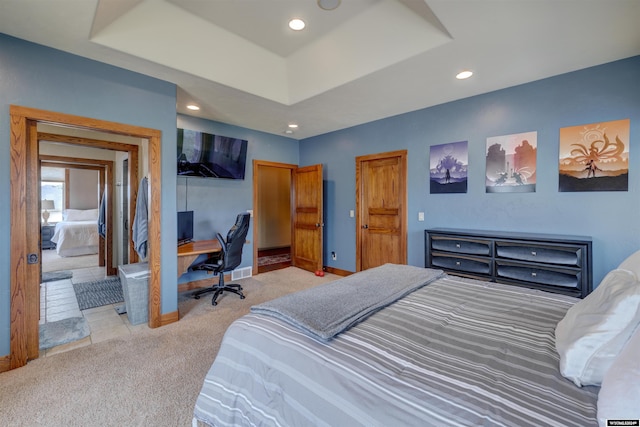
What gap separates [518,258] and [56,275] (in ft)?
22.6

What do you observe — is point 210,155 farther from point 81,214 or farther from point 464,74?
point 81,214

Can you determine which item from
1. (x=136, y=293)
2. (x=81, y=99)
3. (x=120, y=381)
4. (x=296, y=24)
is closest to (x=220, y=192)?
(x=136, y=293)

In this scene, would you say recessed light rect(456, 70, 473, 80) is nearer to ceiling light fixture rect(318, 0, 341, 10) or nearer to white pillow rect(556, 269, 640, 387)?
ceiling light fixture rect(318, 0, 341, 10)

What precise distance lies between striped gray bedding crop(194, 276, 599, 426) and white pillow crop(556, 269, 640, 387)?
0.05 metres

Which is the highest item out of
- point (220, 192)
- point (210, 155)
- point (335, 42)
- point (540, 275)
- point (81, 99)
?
point (335, 42)

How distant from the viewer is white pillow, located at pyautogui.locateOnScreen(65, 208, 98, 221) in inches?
264

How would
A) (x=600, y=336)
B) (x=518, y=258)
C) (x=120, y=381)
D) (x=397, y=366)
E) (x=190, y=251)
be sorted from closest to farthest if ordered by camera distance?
(x=600, y=336)
(x=397, y=366)
(x=120, y=381)
(x=518, y=258)
(x=190, y=251)

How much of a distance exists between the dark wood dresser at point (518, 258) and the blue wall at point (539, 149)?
27cm

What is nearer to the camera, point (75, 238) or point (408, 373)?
point (408, 373)

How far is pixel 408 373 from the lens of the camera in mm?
972

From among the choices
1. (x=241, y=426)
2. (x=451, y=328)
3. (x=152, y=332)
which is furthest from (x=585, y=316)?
(x=152, y=332)

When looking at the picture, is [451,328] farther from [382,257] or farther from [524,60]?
[382,257]

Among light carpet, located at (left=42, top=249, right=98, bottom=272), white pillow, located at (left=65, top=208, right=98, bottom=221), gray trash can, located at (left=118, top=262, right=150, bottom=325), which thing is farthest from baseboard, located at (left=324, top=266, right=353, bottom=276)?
white pillow, located at (left=65, top=208, right=98, bottom=221)

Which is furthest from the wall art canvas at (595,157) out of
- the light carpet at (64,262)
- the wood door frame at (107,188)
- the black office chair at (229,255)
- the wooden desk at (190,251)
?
the light carpet at (64,262)
